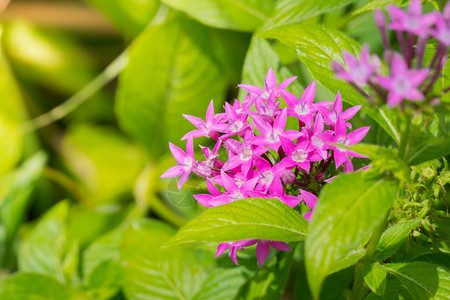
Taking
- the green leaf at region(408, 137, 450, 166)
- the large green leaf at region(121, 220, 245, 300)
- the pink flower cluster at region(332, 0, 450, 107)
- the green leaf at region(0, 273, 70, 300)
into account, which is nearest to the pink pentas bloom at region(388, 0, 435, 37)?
the pink flower cluster at region(332, 0, 450, 107)

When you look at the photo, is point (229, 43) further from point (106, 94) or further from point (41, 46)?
point (41, 46)

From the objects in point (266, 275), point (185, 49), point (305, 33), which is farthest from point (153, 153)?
point (305, 33)

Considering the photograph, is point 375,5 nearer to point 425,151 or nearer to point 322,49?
point 322,49

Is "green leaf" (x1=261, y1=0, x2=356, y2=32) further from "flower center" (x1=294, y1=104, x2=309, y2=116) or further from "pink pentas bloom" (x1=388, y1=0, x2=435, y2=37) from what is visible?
"pink pentas bloom" (x1=388, y1=0, x2=435, y2=37)

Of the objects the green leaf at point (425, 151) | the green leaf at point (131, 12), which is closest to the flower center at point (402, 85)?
the green leaf at point (425, 151)

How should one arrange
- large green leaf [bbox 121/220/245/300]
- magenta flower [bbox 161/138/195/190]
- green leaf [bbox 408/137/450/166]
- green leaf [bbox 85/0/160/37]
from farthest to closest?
green leaf [bbox 85/0/160/37] < large green leaf [bbox 121/220/245/300] < magenta flower [bbox 161/138/195/190] < green leaf [bbox 408/137/450/166]

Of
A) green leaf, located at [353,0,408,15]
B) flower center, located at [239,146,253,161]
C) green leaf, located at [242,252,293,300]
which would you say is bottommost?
green leaf, located at [242,252,293,300]
